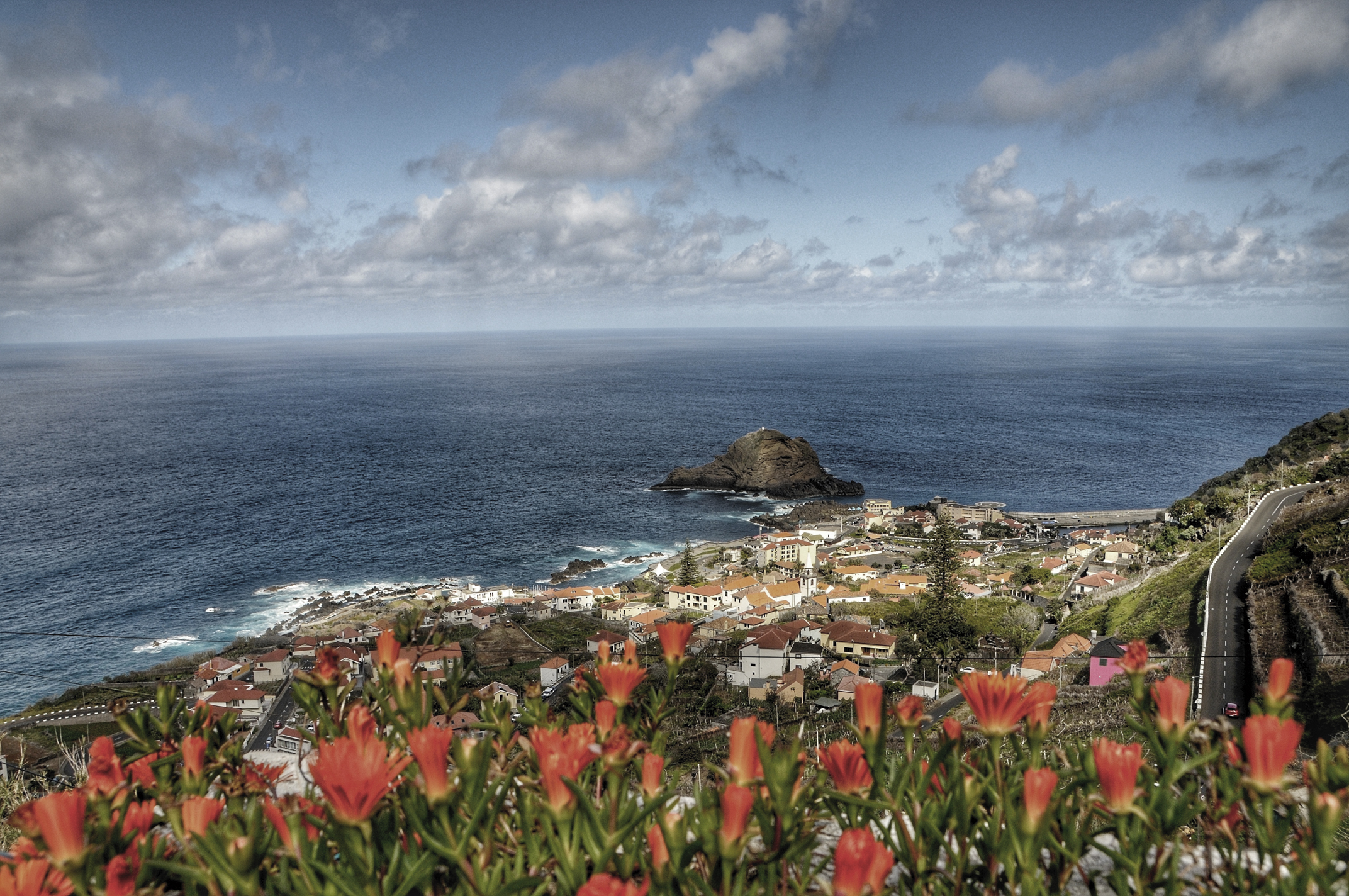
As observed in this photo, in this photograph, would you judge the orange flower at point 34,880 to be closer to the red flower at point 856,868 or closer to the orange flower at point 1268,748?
the red flower at point 856,868

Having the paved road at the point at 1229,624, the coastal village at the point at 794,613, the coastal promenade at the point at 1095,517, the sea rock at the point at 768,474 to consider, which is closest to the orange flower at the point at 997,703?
the paved road at the point at 1229,624

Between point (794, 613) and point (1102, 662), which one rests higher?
point (1102, 662)

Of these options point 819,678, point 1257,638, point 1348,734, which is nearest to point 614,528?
point 819,678

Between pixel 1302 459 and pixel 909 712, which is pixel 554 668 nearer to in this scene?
pixel 909 712

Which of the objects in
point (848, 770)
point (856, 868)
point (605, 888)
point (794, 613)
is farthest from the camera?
point (794, 613)

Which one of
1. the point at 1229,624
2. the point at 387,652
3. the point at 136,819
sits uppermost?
the point at 387,652

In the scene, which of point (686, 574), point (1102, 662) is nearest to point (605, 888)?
point (1102, 662)

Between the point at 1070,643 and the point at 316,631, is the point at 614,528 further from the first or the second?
the point at 1070,643
